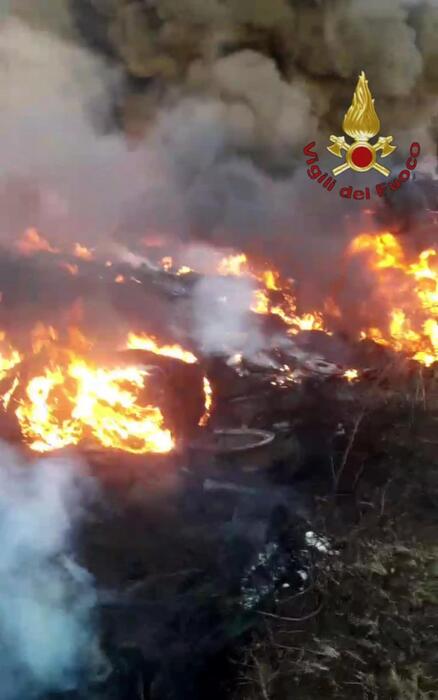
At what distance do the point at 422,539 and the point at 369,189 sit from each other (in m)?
7.14

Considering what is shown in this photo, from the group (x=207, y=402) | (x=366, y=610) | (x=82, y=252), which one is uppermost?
(x=82, y=252)

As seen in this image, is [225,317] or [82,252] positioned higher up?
[82,252]

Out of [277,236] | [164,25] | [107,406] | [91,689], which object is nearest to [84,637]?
[91,689]

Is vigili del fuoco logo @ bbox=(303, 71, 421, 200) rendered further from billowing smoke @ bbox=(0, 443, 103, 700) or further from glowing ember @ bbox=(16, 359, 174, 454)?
billowing smoke @ bbox=(0, 443, 103, 700)

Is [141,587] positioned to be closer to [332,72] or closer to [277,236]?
[277,236]

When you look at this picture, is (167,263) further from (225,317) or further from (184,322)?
(184,322)

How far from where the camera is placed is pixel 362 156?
12617 millimetres

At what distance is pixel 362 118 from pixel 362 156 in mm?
819

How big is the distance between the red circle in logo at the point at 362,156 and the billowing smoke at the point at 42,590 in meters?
7.47

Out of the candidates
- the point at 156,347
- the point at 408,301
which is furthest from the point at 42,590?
the point at 408,301

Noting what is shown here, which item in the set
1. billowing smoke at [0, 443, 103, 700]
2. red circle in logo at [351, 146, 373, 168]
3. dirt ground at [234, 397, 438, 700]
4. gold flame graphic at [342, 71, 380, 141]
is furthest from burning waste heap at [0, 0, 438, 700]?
gold flame graphic at [342, 71, 380, 141]

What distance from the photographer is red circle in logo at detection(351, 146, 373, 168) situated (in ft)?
40.8

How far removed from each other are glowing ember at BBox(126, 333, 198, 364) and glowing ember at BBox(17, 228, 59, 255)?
8.93 feet

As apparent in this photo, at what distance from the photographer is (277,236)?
13633mm
